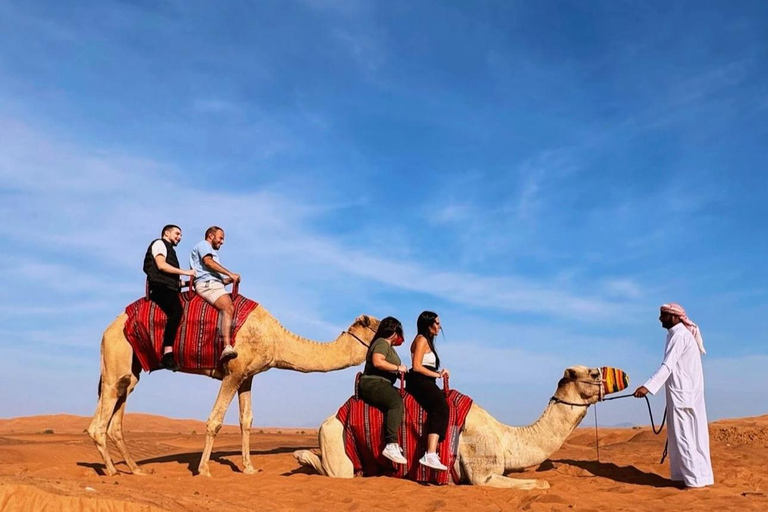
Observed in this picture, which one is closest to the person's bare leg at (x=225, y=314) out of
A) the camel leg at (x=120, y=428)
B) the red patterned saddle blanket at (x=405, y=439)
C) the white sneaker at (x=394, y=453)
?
the camel leg at (x=120, y=428)

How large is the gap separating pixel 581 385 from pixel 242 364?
4.73 metres

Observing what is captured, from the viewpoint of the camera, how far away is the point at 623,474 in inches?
400

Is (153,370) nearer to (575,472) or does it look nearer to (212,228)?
(212,228)

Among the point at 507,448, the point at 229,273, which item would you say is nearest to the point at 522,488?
the point at 507,448

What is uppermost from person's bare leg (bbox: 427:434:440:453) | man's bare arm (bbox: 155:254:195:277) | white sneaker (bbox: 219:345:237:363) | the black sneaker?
man's bare arm (bbox: 155:254:195:277)

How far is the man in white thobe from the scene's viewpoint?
8.94m

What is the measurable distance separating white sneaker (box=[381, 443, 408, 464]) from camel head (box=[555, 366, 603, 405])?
7.36ft

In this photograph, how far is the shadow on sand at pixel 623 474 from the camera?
9.49 metres

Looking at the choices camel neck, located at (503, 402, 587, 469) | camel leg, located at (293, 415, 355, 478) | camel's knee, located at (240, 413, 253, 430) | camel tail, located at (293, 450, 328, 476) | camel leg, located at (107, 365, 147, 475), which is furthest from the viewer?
camel's knee, located at (240, 413, 253, 430)

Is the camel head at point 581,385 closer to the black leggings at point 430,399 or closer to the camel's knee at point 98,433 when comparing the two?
the black leggings at point 430,399

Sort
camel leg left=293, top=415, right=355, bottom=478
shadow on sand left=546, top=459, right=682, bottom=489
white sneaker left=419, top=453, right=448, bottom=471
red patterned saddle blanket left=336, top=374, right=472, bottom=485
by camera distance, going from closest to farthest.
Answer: white sneaker left=419, top=453, right=448, bottom=471
red patterned saddle blanket left=336, top=374, right=472, bottom=485
camel leg left=293, top=415, right=355, bottom=478
shadow on sand left=546, top=459, right=682, bottom=489

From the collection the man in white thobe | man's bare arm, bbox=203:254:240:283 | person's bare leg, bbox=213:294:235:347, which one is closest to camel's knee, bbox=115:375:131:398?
person's bare leg, bbox=213:294:235:347

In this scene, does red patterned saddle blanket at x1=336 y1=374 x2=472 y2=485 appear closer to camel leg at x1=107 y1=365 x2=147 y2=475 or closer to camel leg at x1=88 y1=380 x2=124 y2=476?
camel leg at x1=107 y1=365 x2=147 y2=475

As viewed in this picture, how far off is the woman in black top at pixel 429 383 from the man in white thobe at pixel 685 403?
251 centimetres
